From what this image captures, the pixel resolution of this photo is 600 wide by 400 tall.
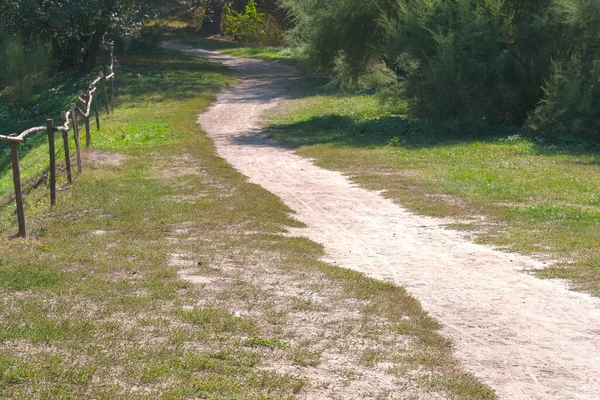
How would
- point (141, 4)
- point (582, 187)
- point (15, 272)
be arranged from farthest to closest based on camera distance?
point (141, 4)
point (582, 187)
point (15, 272)

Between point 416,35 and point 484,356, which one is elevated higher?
point 416,35

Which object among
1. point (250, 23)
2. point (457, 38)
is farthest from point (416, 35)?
point (250, 23)

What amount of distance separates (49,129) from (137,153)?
6.30 m

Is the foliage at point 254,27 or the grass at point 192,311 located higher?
the foliage at point 254,27

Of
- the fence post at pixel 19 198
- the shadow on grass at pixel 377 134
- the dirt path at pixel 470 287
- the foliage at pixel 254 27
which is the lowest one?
the shadow on grass at pixel 377 134

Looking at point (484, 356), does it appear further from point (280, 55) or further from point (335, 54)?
point (280, 55)

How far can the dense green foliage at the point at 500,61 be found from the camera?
2122 centimetres

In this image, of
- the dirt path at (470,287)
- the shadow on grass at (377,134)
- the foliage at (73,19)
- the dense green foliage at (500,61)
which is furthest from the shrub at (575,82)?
the foliage at (73,19)

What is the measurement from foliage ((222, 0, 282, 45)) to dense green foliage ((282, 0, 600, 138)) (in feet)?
109

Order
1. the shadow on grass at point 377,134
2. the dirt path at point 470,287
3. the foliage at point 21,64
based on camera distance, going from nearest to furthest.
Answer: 1. the dirt path at point 470,287
2. the shadow on grass at point 377,134
3. the foliage at point 21,64

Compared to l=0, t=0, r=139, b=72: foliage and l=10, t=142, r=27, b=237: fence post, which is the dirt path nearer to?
l=10, t=142, r=27, b=237: fence post

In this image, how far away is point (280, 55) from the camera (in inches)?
1874

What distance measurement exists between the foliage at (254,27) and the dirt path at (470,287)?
131 feet

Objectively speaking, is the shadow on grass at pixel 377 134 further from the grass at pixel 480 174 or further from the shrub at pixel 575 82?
the shrub at pixel 575 82
